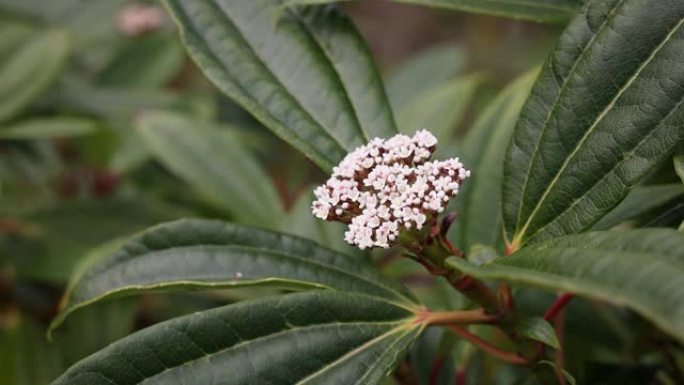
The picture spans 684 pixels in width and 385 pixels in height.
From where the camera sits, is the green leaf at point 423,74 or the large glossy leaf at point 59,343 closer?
the large glossy leaf at point 59,343

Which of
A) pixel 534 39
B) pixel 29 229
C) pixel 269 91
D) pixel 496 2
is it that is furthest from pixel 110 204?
pixel 534 39

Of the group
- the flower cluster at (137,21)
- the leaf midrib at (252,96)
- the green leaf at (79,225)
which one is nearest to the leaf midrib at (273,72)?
the leaf midrib at (252,96)

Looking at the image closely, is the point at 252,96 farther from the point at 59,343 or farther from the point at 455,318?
the point at 59,343

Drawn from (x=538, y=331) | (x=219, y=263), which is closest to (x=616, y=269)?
(x=538, y=331)

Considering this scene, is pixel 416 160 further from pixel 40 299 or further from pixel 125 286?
pixel 40 299

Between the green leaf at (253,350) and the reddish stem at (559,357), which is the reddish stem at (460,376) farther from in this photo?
the green leaf at (253,350)
